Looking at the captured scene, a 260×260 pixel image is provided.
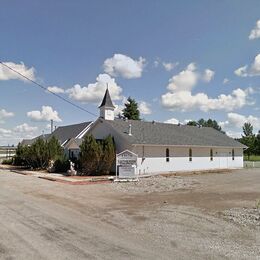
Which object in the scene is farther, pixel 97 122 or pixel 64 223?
pixel 97 122

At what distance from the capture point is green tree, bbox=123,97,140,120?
222 feet

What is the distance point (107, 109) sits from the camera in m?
35.4

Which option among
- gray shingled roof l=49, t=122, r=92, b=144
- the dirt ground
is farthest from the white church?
the dirt ground

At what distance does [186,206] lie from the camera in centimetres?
1292

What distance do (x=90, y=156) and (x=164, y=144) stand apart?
24.5ft

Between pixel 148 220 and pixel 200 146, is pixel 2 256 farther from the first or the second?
pixel 200 146

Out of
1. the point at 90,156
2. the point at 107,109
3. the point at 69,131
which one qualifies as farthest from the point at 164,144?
the point at 69,131

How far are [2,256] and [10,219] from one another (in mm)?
3915

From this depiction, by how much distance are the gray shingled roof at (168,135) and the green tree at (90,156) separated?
310 centimetres

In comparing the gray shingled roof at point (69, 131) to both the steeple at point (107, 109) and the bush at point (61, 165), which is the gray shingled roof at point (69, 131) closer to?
the steeple at point (107, 109)

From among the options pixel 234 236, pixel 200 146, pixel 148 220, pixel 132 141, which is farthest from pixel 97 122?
pixel 234 236

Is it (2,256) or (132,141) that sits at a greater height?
(132,141)

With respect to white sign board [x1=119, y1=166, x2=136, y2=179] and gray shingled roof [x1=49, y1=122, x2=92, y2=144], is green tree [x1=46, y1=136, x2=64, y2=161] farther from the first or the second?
white sign board [x1=119, y1=166, x2=136, y2=179]

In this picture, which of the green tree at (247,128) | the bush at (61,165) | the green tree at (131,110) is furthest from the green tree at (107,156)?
the green tree at (247,128)
